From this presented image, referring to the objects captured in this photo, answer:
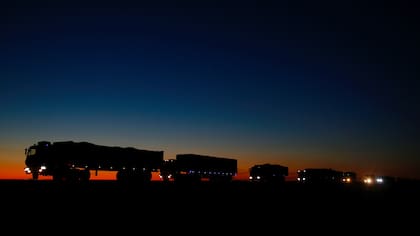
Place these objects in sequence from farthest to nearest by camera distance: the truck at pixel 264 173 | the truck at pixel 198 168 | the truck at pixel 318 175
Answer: the truck at pixel 318 175 → the truck at pixel 264 173 → the truck at pixel 198 168

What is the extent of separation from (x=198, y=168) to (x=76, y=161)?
2227 centimetres

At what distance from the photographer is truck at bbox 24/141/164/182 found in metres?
41.6

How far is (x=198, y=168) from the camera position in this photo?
61.2m

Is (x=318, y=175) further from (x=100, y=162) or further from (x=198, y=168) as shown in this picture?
(x=100, y=162)

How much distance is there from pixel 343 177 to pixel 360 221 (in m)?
99.1

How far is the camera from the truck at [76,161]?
137 feet

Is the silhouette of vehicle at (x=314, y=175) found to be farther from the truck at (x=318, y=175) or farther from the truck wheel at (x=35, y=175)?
the truck wheel at (x=35, y=175)

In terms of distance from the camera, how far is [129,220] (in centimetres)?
1369

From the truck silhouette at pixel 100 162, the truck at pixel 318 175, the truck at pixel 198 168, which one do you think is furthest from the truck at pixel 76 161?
the truck at pixel 318 175

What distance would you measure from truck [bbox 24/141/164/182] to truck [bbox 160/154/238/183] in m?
6.95

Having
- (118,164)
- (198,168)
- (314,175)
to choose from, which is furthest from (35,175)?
(314,175)

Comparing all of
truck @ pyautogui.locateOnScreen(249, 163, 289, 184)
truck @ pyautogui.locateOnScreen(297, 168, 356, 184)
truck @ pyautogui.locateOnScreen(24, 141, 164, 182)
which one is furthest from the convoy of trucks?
truck @ pyautogui.locateOnScreen(297, 168, 356, 184)

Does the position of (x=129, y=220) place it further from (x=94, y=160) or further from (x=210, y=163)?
(x=210, y=163)

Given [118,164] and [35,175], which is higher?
[118,164]
